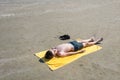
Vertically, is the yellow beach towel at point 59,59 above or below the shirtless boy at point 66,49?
below

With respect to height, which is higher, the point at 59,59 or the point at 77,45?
the point at 77,45

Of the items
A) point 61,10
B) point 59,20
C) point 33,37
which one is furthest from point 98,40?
point 61,10

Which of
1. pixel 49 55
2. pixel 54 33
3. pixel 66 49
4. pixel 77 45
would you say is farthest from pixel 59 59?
pixel 54 33

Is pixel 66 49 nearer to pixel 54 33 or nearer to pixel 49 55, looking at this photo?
pixel 49 55

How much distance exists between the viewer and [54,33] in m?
8.80

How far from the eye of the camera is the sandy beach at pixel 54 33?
20.2ft

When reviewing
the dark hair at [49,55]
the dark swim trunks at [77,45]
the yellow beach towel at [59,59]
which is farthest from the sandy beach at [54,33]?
the dark swim trunks at [77,45]

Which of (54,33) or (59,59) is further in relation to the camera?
(54,33)

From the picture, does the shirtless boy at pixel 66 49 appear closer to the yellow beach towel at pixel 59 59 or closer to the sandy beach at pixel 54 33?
the yellow beach towel at pixel 59 59

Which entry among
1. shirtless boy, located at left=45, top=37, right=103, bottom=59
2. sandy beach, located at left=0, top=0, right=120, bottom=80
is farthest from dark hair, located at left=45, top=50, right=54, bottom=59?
sandy beach, located at left=0, top=0, right=120, bottom=80

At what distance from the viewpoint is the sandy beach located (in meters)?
6.16

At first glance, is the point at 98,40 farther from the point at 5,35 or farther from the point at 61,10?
the point at 61,10

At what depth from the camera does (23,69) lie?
20.9ft

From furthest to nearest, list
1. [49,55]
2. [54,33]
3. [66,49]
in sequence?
[54,33]
[66,49]
[49,55]
